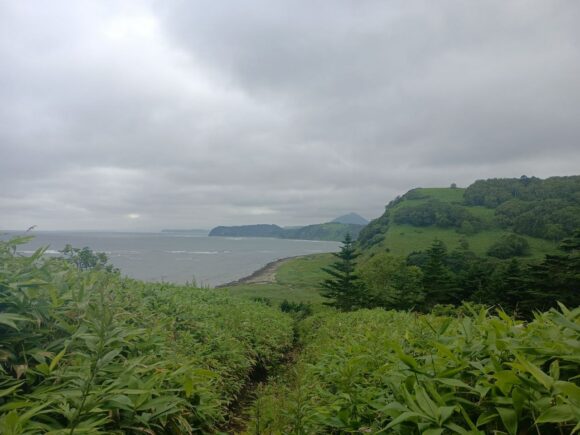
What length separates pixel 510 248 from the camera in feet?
230

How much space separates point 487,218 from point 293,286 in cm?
6738

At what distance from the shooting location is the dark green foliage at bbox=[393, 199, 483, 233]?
3588 inches

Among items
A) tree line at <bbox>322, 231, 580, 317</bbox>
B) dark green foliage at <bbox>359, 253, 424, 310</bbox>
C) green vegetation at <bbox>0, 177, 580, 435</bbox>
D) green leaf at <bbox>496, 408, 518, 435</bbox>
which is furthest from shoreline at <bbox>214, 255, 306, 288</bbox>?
green leaf at <bbox>496, 408, 518, 435</bbox>

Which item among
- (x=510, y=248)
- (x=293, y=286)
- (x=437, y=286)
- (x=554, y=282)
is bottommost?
(x=293, y=286)

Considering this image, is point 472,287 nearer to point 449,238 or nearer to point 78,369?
point 78,369

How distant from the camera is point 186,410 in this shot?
2.41 metres

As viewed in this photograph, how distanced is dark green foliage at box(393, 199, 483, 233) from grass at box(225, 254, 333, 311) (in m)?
31.6

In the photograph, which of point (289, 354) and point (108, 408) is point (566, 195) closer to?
point (289, 354)

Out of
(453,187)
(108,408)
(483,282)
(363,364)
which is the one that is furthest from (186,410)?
(453,187)

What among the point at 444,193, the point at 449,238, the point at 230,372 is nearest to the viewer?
the point at 230,372

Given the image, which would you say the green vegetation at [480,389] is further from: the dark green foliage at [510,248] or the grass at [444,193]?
the grass at [444,193]

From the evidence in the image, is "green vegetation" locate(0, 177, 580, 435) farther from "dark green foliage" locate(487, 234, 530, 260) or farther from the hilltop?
"dark green foliage" locate(487, 234, 530, 260)

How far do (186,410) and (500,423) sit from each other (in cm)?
204

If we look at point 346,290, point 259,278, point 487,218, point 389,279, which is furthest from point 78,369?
point 487,218
